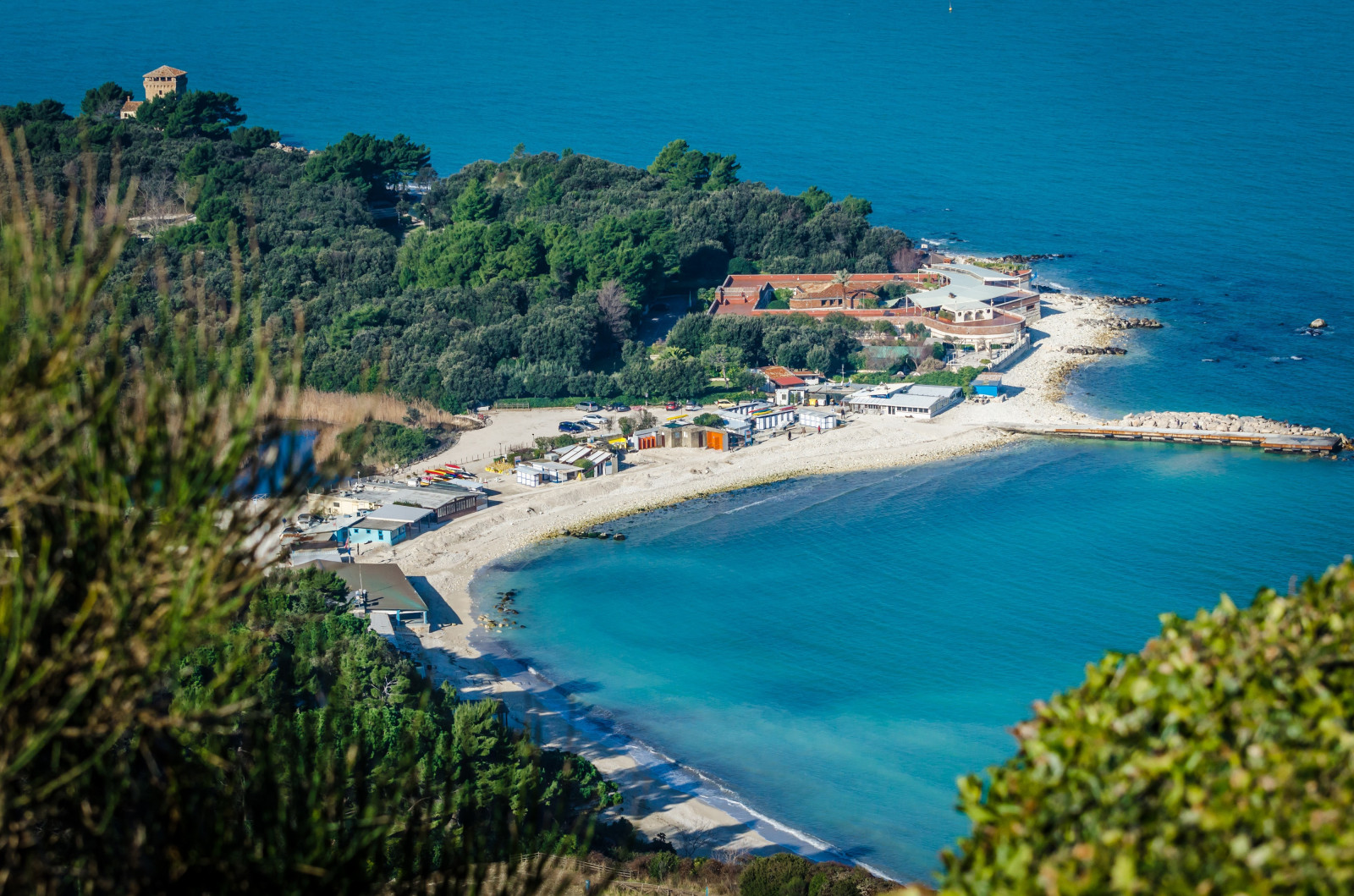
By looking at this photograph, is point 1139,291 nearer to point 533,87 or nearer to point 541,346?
point 541,346

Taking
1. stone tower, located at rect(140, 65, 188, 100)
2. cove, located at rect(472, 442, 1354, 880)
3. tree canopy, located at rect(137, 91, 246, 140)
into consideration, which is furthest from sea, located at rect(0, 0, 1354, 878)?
tree canopy, located at rect(137, 91, 246, 140)

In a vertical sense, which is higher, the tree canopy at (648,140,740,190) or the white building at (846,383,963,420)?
the tree canopy at (648,140,740,190)

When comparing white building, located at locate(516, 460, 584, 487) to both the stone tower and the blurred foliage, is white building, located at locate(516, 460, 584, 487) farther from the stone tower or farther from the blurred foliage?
the stone tower

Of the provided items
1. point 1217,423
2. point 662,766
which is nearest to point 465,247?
point 1217,423

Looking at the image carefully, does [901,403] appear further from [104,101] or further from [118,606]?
[104,101]

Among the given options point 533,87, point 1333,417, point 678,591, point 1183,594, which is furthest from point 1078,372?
point 533,87

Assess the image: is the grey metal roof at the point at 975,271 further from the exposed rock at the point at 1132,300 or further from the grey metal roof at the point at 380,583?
the grey metal roof at the point at 380,583
